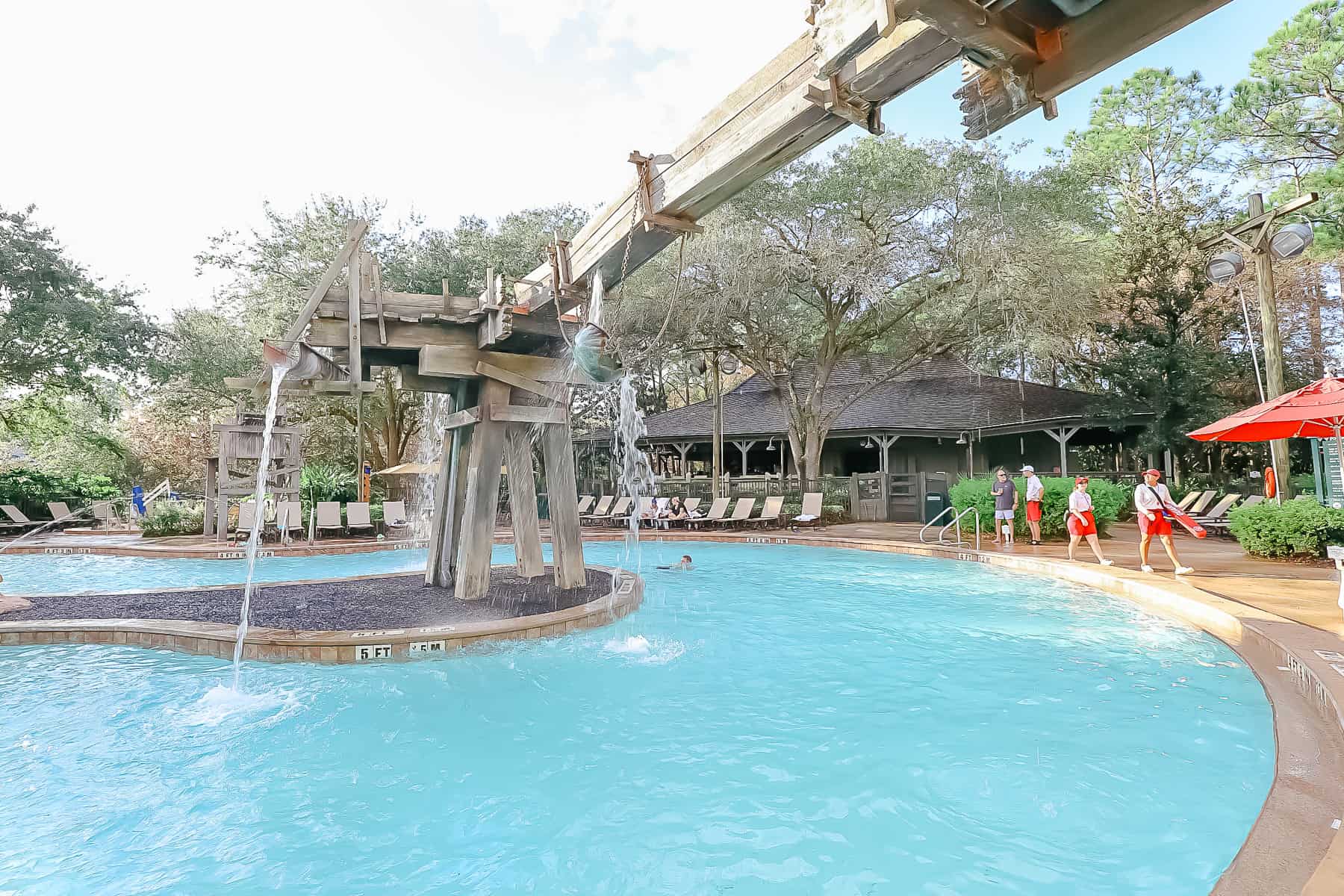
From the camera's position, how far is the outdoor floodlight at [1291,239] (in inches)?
417

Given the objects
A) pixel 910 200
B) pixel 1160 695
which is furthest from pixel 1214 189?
pixel 1160 695

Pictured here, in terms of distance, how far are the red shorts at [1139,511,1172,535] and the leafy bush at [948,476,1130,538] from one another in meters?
3.44

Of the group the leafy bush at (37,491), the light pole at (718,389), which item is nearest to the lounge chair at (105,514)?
the leafy bush at (37,491)

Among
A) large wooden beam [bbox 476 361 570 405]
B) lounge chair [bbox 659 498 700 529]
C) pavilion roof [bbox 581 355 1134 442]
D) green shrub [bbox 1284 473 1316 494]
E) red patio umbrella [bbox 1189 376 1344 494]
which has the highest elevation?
pavilion roof [bbox 581 355 1134 442]

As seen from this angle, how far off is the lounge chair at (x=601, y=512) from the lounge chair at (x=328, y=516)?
6.36 meters

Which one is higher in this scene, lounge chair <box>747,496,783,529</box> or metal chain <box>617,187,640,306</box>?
metal chain <box>617,187,640,306</box>

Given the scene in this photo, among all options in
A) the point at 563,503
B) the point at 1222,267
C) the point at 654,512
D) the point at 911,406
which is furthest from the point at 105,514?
the point at 1222,267

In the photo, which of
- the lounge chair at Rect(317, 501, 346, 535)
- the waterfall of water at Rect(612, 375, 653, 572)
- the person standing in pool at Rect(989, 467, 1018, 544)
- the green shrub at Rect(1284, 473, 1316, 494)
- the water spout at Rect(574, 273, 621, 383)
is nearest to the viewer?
the water spout at Rect(574, 273, 621, 383)

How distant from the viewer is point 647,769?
3750mm

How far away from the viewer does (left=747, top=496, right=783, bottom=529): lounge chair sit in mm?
17766

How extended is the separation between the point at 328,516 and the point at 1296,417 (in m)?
17.7

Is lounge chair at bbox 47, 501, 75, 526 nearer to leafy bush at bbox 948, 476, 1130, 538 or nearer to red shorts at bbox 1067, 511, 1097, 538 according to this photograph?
leafy bush at bbox 948, 476, 1130, 538

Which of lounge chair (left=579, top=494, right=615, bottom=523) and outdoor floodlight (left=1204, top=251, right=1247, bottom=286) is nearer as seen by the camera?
outdoor floodlight (left=1204, top=251, right=1247, bottom=286)

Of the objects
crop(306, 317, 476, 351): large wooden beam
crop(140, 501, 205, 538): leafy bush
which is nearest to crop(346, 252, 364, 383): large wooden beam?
crop(306, 317, 476, 351): large wooden beam
